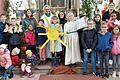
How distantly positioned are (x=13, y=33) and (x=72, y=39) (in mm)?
1663

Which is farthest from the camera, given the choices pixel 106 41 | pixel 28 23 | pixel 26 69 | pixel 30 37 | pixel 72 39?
pixel 28 23

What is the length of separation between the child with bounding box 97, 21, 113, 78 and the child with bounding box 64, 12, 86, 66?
0.59 metres

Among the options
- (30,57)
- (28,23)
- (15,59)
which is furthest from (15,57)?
(28,23)

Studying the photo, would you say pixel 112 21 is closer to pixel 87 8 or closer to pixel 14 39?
pixel 87 8

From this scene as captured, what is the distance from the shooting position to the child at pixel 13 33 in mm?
10109

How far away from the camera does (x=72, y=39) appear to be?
998 cm

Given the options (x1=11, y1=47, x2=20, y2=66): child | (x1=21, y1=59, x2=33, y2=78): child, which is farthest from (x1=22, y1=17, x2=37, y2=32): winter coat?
(x1=21, y1=59, x2=33, y2=78): child

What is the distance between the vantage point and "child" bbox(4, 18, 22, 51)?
1011 cm

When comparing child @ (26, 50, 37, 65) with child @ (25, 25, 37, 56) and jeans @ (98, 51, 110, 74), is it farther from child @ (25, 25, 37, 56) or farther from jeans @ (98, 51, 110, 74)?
jeans @ (98, 51, 110, 74)

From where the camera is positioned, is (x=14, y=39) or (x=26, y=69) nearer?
(x=26, y=69)

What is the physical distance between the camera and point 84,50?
32.0 ft

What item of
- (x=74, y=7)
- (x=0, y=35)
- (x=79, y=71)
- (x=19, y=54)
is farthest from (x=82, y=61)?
(x=74, y=7)

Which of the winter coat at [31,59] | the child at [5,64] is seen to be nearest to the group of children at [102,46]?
the winter coat at [31,59]

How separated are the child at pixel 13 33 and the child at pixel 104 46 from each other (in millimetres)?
2260
